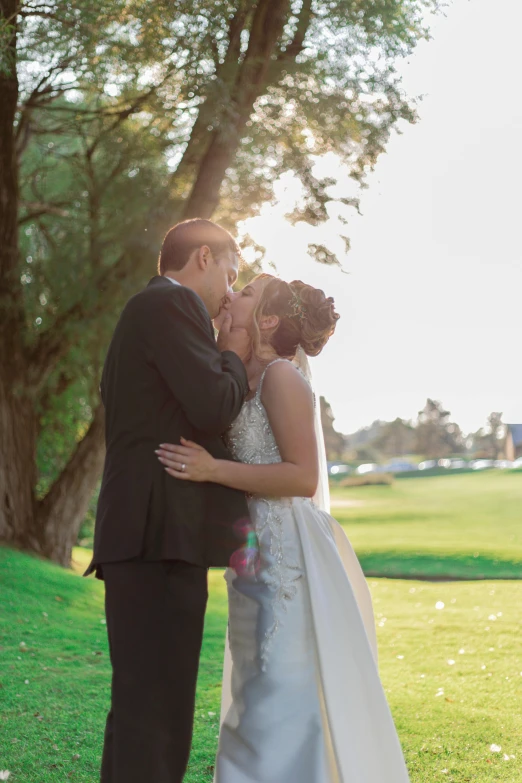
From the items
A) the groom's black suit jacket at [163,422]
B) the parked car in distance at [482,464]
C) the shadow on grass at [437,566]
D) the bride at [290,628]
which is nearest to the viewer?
the groom's black suit jacket at [163,422]

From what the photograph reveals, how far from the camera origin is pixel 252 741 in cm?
299

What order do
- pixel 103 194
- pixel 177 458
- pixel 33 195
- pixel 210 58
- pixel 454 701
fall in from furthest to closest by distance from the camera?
1. pixel 33 195
2. pixel 103 194
3. pixel 210 58
4. pixel 454 701
5. pixel 177 458

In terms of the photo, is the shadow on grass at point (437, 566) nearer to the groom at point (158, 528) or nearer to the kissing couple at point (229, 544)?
the kissing couple at point (229, 544)

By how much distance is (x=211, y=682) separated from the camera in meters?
7.00

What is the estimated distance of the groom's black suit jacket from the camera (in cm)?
267

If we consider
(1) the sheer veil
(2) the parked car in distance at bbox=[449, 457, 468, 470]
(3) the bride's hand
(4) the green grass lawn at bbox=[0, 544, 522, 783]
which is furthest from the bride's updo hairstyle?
(2) the parked car in distance at bbox=[449, 457, 468, 470]

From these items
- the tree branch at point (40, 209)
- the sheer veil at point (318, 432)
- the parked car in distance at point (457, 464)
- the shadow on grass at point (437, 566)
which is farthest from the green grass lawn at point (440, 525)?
the sheer veil at point (318, 432)

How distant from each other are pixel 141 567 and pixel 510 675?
19.7 ft

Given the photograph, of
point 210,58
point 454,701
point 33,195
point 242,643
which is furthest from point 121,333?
point 33,195

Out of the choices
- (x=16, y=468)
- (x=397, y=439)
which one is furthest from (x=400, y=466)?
(x=16, y=468)

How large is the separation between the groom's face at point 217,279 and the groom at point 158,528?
0.28m

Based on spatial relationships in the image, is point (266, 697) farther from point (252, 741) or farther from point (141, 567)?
point (141, 567)

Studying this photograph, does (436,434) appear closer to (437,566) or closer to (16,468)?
(437,566)

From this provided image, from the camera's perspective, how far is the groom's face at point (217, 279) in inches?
121
